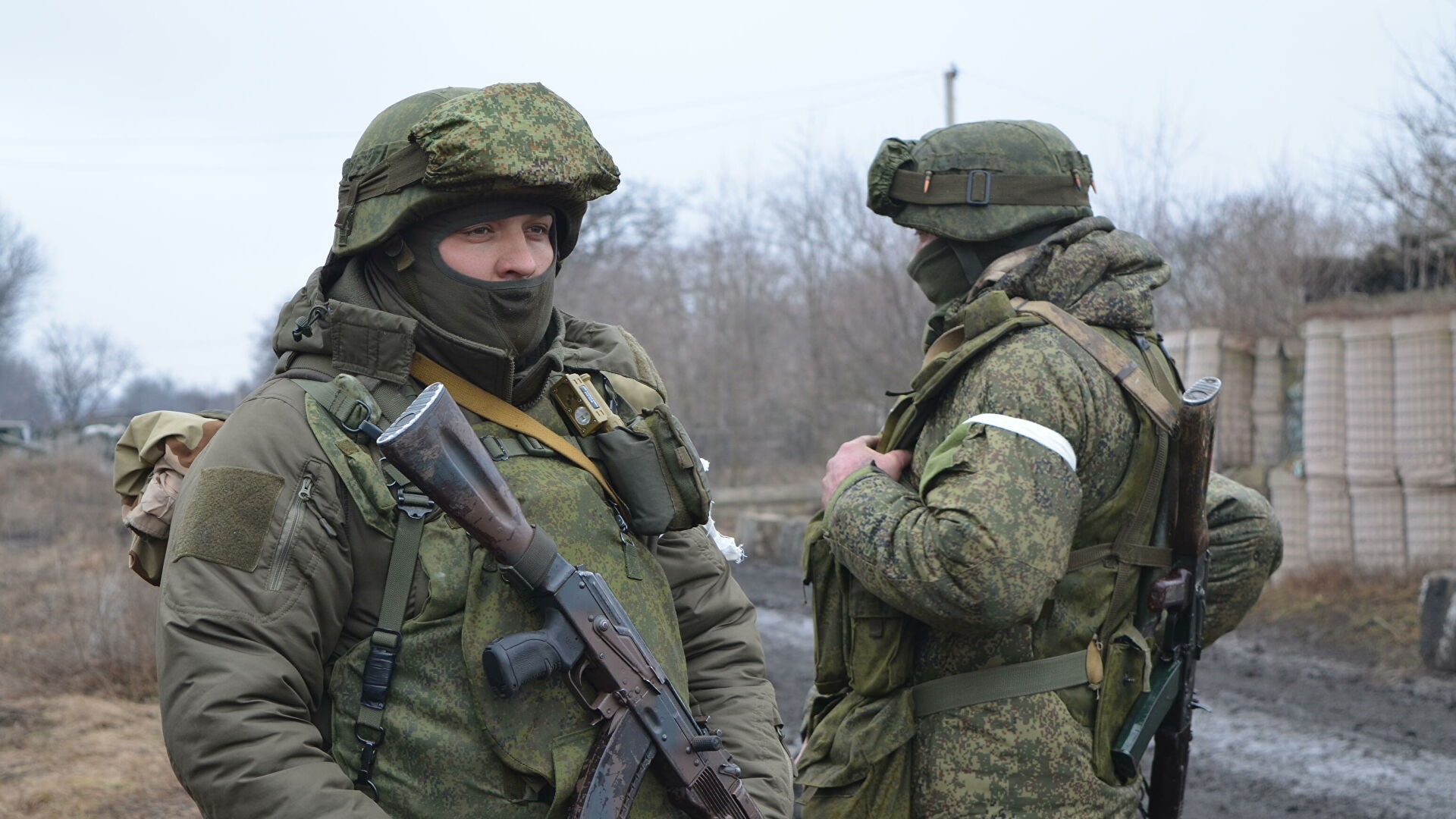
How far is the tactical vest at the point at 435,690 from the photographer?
6.14 feet

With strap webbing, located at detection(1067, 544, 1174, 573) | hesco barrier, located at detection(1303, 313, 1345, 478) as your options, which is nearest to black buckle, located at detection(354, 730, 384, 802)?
strap webbing, located at detection(1067, 544, 1174, 573)

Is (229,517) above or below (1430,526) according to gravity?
above

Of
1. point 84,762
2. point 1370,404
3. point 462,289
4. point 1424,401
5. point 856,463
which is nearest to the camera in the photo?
point 462,289

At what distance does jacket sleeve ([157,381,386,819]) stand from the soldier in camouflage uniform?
1239 mm

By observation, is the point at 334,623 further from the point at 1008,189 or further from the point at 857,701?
the point at 1008,189

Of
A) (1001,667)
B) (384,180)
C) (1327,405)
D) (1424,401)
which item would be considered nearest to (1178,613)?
(1001,667)

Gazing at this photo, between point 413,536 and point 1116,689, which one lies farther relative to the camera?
point 1116,689

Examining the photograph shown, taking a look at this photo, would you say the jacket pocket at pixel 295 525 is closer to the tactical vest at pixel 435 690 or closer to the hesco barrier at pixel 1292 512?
the tactical vest at pixel 435 690

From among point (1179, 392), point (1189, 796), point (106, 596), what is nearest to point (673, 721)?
point (1179, 392)

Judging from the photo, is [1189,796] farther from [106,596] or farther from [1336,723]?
[106,596]

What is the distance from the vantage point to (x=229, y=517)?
1.80 meters

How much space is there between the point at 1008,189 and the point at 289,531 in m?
2.01

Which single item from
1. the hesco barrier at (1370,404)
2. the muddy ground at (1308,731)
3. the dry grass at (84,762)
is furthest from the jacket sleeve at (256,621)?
the hesco barrier at (1370,404)

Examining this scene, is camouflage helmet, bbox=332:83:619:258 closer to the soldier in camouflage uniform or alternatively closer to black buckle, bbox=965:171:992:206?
the soldier in camouflage uniform
